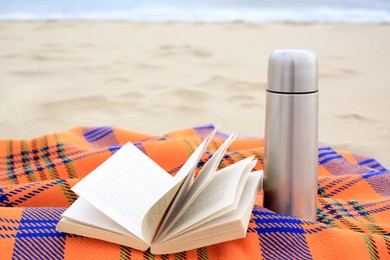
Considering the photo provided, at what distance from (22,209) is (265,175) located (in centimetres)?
40

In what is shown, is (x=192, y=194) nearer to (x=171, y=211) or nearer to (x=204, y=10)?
(x=171, y=211)

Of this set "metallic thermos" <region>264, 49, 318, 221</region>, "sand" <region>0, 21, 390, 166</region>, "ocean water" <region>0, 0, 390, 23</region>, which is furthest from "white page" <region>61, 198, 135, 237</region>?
"ocean water" <region>0, 0, 390, 23</region>

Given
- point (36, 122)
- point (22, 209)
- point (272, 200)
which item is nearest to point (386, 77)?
point (36, 122)

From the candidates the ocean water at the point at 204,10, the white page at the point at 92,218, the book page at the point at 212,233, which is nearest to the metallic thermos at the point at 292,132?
the book page at the point at 212,233

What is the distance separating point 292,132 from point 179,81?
1.80 meters

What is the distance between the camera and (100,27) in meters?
4.46

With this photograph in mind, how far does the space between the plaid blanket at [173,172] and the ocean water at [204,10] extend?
429cm

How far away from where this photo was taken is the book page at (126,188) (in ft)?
2.33

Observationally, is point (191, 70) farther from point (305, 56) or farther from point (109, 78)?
point (305, 56)

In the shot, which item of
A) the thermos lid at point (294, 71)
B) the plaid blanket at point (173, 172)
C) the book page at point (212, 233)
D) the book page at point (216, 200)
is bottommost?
the plaid blanket at point (173, 172)

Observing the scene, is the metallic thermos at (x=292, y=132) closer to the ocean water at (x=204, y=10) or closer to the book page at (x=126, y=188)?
the book page at (x=126, y=188)

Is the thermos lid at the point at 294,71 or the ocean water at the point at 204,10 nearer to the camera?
the thermos lid at the point at 294,71

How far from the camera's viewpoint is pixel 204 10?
6305mm

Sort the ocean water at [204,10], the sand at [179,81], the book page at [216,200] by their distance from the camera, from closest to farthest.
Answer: the book page at [216,200], the sand at [179,81], the ocean water at [204,10]
